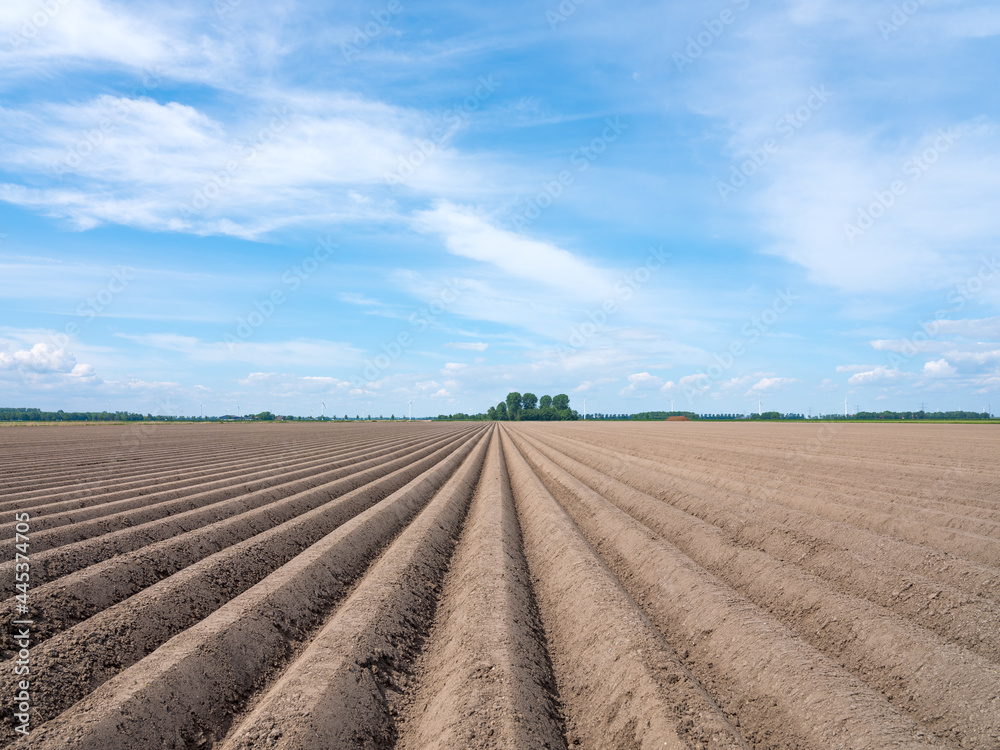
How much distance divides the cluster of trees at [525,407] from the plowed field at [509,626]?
146 m

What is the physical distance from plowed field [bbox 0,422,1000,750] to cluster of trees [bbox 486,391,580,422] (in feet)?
478

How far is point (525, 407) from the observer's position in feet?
524

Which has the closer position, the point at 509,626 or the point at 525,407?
the point at 509,626

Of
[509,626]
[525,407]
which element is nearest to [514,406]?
[525,407]

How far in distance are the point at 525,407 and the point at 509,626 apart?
15554 cm

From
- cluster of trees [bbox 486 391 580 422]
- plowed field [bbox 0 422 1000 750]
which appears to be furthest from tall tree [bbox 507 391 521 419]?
plowed field [bbox 0 422 1000 750]

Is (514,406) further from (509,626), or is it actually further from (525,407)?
(509,626)

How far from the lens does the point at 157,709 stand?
11.2 ft

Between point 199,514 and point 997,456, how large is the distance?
21.7 m

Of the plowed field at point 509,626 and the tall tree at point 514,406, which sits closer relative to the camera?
the plowed field at point 509,626

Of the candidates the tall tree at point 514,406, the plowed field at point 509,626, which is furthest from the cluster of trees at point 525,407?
the plowed field at point 509,626

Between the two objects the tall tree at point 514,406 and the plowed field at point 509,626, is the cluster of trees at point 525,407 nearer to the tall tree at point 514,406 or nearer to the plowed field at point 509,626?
the tall tree at point 514,406

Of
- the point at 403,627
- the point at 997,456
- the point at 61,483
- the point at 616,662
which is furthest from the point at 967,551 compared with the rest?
the point at 61,483

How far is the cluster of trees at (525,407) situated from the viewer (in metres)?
155
